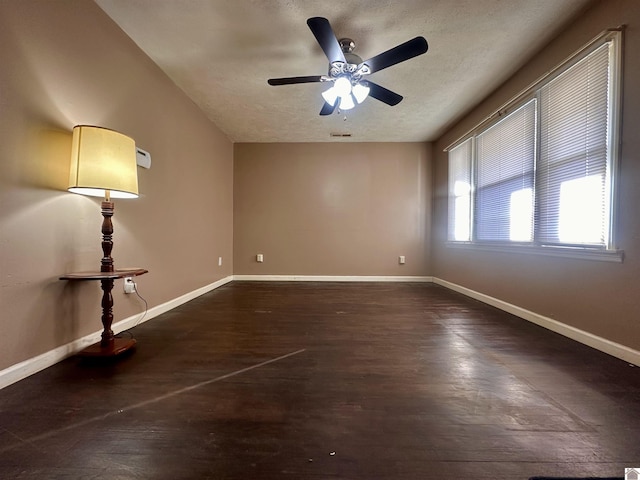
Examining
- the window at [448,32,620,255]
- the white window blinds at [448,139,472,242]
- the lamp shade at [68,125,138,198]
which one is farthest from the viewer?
the white window blinds at [448,139,472,242]

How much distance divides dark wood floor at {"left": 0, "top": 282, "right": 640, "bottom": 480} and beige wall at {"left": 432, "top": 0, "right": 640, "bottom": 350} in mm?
253

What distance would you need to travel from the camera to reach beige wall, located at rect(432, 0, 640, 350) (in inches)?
65.5

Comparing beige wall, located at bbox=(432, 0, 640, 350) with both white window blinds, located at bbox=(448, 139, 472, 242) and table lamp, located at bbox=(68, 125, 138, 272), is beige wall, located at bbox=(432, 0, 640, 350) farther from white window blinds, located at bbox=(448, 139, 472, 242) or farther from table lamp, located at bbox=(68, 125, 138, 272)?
table lamp, located at bbox=(68, 125, 138, 272)

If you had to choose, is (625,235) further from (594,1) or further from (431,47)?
(431,47)

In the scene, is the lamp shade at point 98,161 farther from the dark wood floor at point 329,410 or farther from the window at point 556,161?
the window at point 556,161

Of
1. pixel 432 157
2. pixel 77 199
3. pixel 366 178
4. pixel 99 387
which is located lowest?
pixel 99 387

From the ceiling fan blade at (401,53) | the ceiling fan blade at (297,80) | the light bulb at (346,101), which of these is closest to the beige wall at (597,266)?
the ceiling fan blade at (401,53)

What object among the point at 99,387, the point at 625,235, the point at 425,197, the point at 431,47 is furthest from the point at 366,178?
the point at 99,387

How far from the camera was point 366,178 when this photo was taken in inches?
190

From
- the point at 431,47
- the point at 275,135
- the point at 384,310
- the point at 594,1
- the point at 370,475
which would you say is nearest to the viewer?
the point at 370,475

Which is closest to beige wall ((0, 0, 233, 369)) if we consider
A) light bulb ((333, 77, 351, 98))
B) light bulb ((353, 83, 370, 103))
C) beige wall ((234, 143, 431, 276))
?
light bulb ((333, 77, 351, 98))

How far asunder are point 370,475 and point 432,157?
4.86 metres

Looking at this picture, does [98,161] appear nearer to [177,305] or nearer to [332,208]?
[177,305]

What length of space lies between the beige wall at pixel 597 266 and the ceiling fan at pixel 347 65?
121 centimetres
